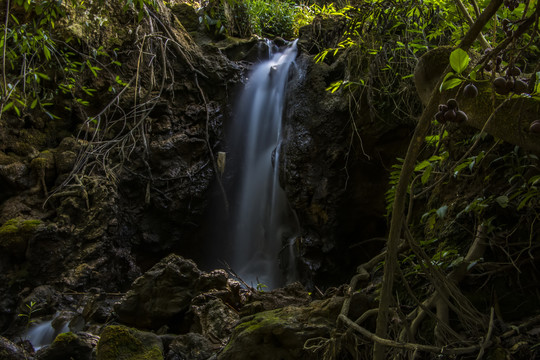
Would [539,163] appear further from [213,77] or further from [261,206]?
[213,77]

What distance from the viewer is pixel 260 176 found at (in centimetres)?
632

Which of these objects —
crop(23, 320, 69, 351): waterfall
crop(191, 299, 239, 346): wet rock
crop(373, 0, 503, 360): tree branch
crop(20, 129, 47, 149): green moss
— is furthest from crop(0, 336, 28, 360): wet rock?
crop(20, 129, 47, 149): green moss

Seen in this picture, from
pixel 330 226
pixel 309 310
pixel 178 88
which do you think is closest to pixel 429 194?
pixel 309 310

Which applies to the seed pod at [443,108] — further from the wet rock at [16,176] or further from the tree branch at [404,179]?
the wet rock at [16,176]

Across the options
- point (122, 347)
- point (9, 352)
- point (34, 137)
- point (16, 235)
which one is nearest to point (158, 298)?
point (122, 347)

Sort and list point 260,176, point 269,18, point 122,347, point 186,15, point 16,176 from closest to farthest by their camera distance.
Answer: point 122,347, point 16,176, point 260,176, point 186,15, point 269,18

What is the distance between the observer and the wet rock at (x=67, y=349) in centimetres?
283

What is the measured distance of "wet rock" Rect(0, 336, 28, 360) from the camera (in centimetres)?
266

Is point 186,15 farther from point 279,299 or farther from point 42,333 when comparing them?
point 279,299

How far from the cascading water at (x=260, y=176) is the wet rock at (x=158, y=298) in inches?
81.1

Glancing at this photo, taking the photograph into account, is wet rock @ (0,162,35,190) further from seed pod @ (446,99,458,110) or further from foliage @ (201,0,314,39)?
seed pod @ (446,99,458,110)

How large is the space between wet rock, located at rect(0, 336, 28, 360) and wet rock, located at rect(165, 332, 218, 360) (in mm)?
1122

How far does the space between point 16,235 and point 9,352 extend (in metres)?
2.39

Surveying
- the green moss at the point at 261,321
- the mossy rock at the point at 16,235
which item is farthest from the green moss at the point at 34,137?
the green moss at the point at 261,321
